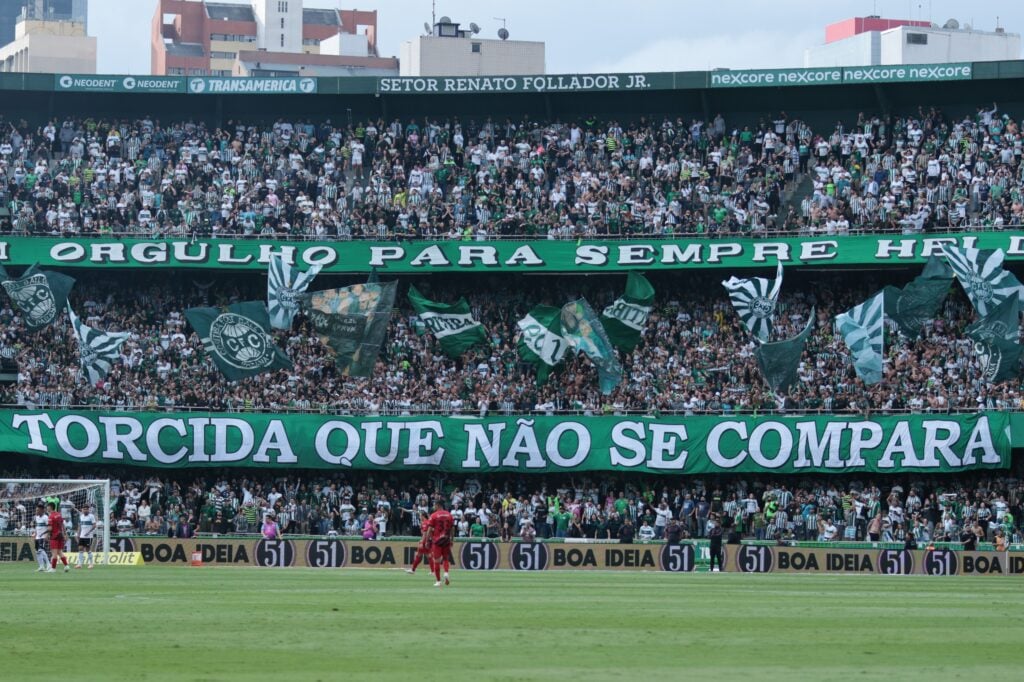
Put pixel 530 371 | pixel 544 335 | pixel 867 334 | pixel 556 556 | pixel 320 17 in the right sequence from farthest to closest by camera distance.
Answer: pixel 320 17 < pixel 530 371 < pixel 544 335 < pixel 867 334 < pixel 556 556

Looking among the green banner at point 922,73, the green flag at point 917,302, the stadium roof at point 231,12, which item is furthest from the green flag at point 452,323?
the stadium roof at point 231,12

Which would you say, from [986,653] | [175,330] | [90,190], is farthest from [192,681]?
[90,190]

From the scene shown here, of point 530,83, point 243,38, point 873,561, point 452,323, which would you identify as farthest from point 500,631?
point 243,38

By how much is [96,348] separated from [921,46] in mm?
76079

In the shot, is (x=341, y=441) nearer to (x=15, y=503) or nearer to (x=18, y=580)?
(x=15, y=503)

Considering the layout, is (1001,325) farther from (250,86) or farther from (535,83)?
(250,86)

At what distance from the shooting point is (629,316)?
156 ft

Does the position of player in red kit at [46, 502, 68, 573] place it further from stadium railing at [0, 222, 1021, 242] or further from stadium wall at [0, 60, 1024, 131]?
stadium wall at [0, 60, 1024, 131]

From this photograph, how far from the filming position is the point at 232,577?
107 ft

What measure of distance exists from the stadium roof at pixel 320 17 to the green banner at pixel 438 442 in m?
109

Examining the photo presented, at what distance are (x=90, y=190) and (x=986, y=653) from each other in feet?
139

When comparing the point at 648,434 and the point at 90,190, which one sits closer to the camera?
the point at 648,434

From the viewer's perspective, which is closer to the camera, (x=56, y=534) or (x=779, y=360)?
(x=56, y=534)

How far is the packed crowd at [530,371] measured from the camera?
46.9 m
